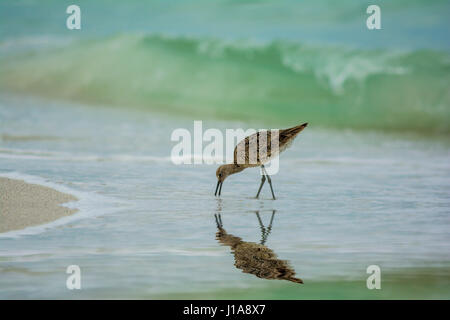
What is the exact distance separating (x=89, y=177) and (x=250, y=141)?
2311mm

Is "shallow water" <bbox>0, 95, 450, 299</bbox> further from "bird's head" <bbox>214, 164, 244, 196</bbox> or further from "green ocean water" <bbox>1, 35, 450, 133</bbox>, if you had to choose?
"green ocean water" <bbox>1, 35, 450, 133</bbox>

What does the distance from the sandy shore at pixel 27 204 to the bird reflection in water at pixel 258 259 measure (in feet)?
5.44

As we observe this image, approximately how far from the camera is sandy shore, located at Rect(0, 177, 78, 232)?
6.16 meters

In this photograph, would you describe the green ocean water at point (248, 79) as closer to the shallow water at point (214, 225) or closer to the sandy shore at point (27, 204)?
the shallow water at point (214, 225)

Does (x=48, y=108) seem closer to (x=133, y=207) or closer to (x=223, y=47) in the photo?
(x=223, y=47)

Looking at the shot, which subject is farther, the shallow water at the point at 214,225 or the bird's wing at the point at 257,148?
the bird's wing at the point at 257,148

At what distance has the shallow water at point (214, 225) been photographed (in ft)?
14.8

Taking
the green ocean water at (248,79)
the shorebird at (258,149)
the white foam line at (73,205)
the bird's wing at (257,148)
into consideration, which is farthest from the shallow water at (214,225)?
the green ocean water at (248,79)

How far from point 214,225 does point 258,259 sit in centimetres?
129

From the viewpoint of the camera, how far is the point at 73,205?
23.2ft

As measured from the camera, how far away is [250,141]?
812 centimetres
